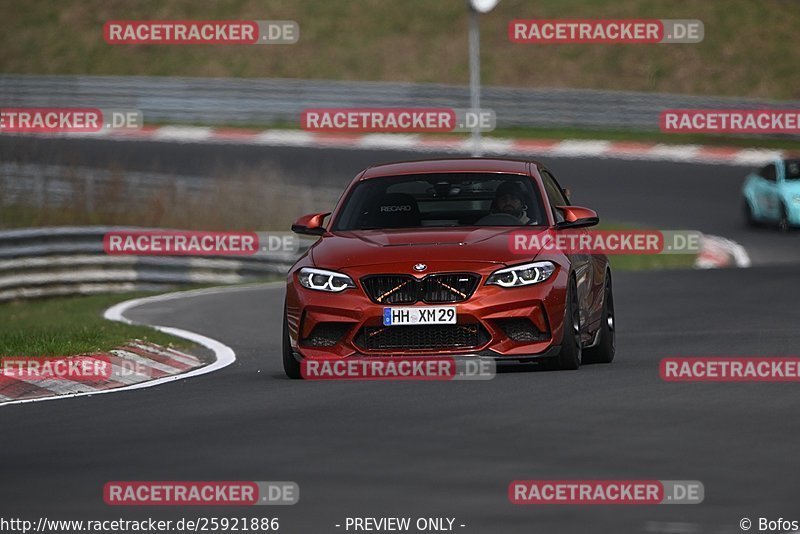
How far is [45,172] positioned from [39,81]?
52.4ft

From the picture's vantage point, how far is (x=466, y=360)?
11945mm

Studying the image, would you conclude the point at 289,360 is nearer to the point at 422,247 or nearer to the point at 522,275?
the point at 422,247

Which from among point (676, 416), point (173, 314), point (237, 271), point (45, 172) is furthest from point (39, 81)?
point (676, 416)

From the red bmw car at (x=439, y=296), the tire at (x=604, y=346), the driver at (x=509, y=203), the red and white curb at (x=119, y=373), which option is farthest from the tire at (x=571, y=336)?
the red and white curb at (x=119, y=373)

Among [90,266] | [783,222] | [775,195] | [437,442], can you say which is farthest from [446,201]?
[783,222]

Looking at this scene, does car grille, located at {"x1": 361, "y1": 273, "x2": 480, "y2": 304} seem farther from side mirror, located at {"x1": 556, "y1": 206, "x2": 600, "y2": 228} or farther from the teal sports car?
the teal sports car

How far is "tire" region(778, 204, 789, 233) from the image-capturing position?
29.8m

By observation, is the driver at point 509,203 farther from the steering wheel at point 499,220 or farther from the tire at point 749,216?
the tire at point 749,216

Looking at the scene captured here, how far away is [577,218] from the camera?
42.0 ft

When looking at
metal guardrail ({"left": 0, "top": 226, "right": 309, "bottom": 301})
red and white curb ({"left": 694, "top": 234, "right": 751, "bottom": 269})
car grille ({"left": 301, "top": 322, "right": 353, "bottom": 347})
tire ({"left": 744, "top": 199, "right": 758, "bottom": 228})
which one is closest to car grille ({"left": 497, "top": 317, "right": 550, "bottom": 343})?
car grille ({"left": 301, "top": 322, "right": 353, "bottom": 347})

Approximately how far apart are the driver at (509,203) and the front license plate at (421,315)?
1.34 meters

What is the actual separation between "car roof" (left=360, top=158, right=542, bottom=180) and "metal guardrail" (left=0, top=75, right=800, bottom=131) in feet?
89.6

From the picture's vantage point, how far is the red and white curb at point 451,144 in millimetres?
38625

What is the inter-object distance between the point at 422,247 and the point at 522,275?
67 centimetres
